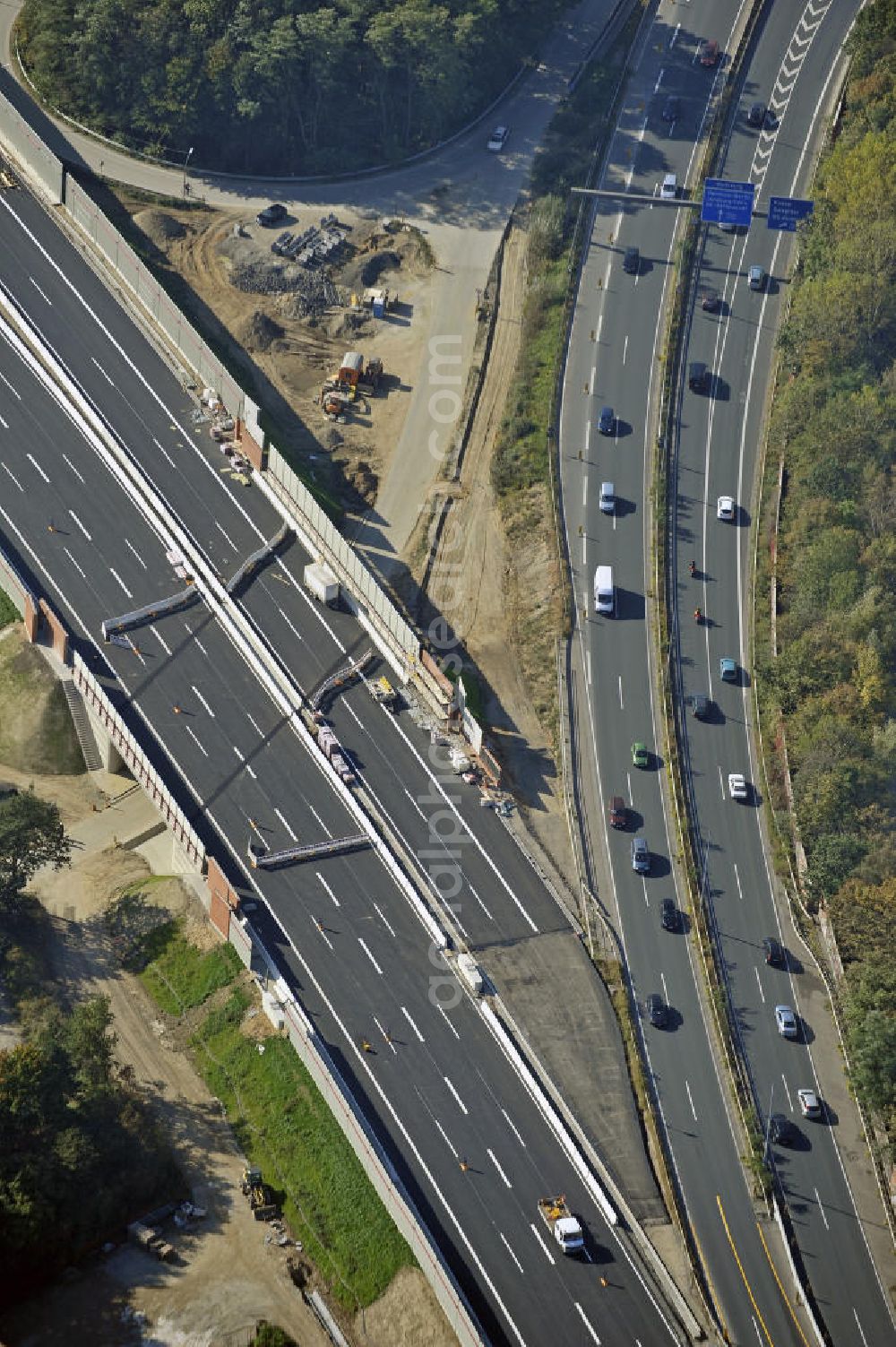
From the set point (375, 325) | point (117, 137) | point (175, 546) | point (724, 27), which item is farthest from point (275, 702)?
point (724, 27)

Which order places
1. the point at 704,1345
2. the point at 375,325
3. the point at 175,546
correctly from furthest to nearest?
the point at 375,325 → the point at 175,546 → the point at 704,1345

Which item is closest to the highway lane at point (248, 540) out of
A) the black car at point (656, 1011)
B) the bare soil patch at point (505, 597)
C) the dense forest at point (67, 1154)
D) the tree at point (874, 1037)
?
the bare soil patch at point (505, 597)

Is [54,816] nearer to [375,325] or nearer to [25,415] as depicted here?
[25,415]

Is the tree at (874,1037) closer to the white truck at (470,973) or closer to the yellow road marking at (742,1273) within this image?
the yellow road marking at (742,1273)

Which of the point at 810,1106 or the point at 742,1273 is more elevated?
the point at 810,1106

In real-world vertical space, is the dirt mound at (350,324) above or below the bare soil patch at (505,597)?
above

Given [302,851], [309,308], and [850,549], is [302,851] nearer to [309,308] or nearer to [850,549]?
[850,549]

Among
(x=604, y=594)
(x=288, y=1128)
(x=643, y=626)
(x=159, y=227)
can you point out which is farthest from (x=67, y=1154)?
(x=159, y=227)
